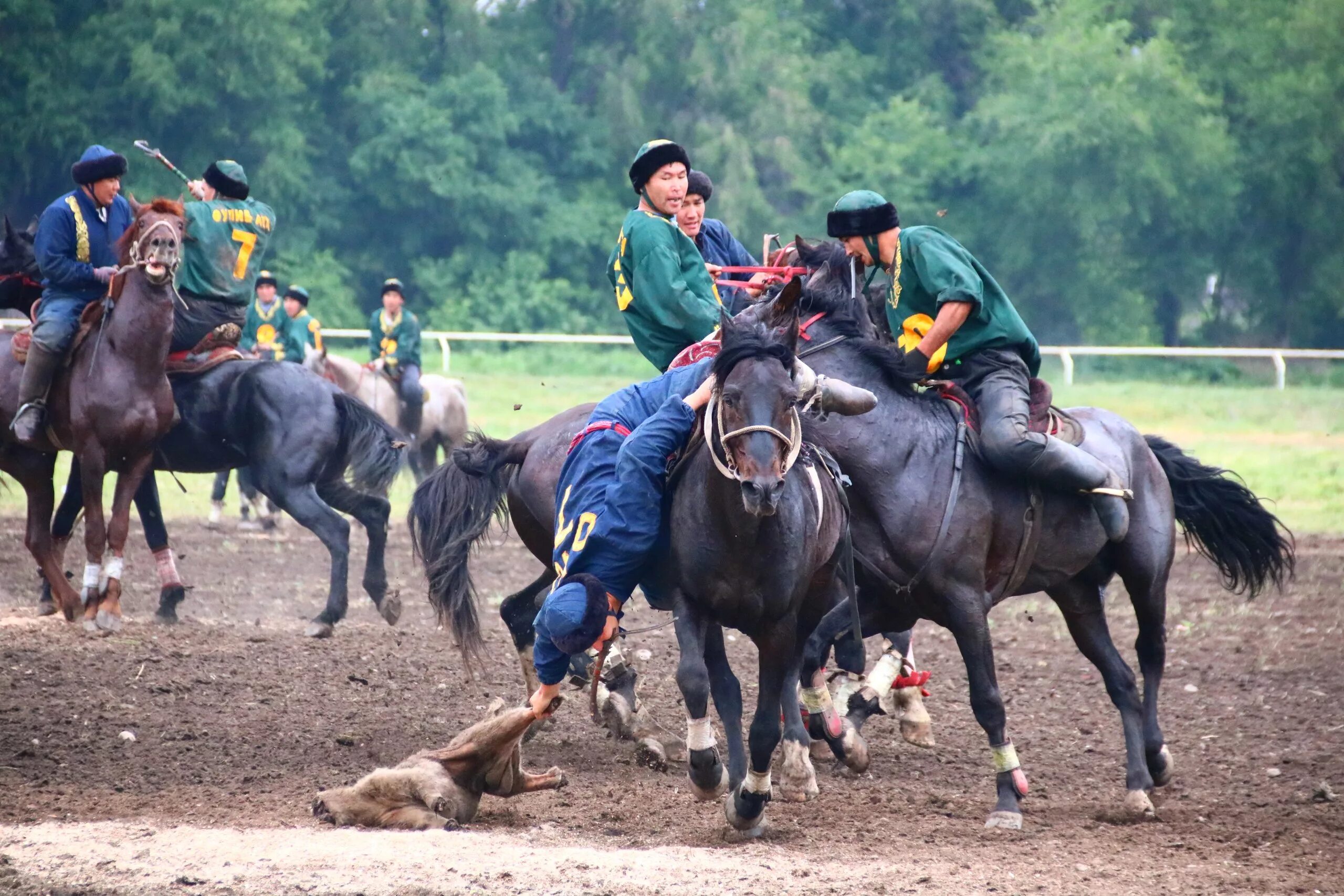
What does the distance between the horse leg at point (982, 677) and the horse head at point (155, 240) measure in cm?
535

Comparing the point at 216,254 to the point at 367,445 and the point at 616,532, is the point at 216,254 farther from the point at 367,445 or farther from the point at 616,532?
the point at 616,532

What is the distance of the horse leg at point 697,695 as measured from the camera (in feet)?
17.2

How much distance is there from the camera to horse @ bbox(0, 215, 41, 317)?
10.1 m

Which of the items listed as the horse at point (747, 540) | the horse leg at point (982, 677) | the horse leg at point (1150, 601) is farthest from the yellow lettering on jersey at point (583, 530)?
the horse leg at point (1150, 601)

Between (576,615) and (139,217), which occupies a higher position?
(139,217)

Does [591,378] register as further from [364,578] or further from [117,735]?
[117,735]

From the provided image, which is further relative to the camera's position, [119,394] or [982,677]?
[119,394]

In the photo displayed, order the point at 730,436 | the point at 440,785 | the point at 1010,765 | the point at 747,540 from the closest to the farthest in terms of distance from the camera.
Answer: the point at 730,436 < the point at 747,540 < the point at 440,785 < the point at 1010,765

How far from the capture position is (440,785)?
5.48 metres

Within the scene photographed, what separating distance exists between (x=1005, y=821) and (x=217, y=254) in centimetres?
649

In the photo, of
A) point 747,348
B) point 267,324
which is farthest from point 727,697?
point 267,324

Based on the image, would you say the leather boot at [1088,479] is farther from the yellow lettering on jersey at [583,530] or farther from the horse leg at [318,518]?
the horse leg at [318,518]

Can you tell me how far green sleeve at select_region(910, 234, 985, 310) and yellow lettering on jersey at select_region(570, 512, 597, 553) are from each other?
180cm

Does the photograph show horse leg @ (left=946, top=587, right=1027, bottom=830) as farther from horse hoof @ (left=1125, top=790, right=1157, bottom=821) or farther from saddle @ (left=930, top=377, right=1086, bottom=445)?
saddle @ (left=930, top=377, right=1086, bottom=445)
